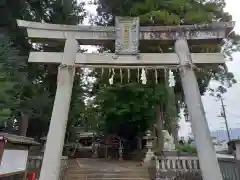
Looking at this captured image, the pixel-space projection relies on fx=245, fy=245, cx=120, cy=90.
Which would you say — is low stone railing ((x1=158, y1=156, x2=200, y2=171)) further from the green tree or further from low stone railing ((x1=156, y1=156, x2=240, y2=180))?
the green tree

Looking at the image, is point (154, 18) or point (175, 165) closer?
point (175, 165)

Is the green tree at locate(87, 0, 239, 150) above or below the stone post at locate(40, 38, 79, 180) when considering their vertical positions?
above

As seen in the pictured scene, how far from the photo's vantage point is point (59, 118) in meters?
6.41

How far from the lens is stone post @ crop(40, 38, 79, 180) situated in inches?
236

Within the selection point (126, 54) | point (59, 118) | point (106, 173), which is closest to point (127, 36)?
point (126, 54)

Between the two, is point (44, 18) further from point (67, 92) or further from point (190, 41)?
point (190, 41)

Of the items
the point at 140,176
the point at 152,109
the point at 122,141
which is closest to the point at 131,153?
the point at 122,141

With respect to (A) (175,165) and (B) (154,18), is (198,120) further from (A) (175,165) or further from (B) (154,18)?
(B) (154,18)

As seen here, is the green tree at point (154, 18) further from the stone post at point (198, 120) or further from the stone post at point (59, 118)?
the stone post at point (59, 118)

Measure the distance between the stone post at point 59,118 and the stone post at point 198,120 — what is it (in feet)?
10.5

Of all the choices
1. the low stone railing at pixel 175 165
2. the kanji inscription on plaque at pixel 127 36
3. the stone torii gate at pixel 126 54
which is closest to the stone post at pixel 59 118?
the stone torii gate at pixel 126 54

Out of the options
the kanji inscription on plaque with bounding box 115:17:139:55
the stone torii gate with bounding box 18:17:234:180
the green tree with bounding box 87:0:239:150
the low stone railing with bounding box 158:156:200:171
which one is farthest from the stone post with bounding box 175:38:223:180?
the green tree with bounding box 87:0:239:150

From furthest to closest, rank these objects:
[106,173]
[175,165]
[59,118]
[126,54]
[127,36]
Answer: [106,173] → [175,165] → [127,36] → [126,54] → [59,118]

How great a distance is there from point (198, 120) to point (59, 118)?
12.0 ft
